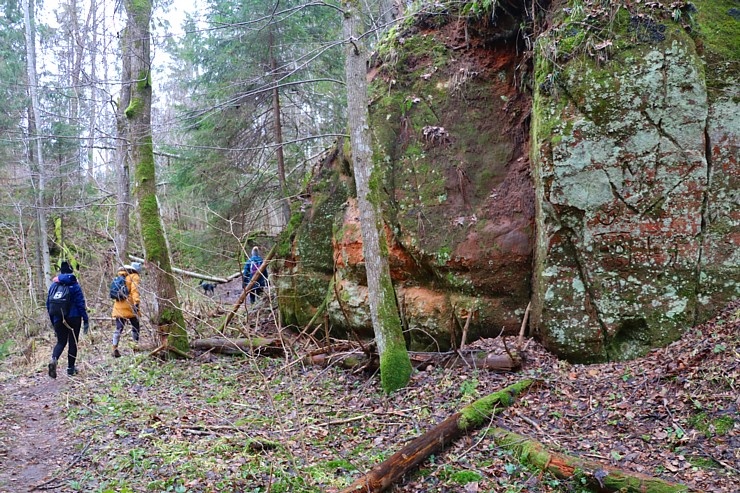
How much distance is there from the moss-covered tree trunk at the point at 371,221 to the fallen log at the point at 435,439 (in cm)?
161

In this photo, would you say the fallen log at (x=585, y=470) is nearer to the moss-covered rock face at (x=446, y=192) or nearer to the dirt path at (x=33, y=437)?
the moss-covered rock face at (x=446, y=192)

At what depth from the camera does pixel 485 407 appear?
623 centimetres

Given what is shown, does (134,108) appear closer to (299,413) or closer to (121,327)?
(121,327)

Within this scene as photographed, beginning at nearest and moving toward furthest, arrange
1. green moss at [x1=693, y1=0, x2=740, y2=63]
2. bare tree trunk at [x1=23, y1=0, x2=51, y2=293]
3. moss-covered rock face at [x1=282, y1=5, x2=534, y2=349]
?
green moss at [x1=693, y1=0, x2=740, y2=63] → moss-covered rock face at [x1=282, y1=5, x2=534, y2=349] → bare tree trunk at [x1=23, y1=0, x2=51, y2=293]

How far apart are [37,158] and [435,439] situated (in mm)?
20429

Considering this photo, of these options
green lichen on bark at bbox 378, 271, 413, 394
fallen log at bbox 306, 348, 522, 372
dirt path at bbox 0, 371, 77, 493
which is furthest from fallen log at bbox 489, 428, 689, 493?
dirt path at bbox 0, 371, 77, 493

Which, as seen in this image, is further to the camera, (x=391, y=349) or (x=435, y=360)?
(x=435, y=360)

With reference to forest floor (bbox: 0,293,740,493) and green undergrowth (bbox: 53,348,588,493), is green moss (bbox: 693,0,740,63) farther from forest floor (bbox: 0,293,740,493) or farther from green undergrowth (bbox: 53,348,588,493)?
green undergrowth (bbox: 53,348,588,493)

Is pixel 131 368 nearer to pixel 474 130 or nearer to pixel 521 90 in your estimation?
pixel 474 130

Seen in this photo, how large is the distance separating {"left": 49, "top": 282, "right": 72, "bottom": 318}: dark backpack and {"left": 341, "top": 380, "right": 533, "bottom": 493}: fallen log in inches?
277

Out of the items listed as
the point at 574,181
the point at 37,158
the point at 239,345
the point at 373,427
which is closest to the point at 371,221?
the point at 373,427

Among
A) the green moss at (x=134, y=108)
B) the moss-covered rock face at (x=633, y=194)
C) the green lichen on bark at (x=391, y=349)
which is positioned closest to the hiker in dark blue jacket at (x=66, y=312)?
the green moss at (x=134, y=108)

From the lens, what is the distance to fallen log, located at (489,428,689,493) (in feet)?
15.0

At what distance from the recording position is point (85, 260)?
799 inches
